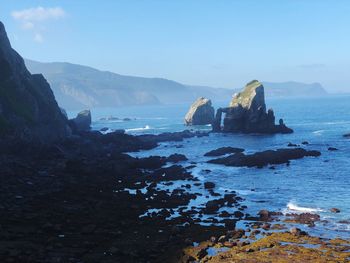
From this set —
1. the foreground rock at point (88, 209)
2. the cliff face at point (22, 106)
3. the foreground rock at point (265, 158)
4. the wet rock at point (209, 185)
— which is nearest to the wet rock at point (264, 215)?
the foreground rock at point (88, 209)

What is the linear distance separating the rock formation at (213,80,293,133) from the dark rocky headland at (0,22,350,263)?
4813cm

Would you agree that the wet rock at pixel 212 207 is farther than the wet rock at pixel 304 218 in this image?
Yes

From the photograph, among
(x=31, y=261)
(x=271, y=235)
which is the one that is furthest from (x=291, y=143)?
(x=31, y=261)

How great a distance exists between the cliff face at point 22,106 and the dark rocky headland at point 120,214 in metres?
0.46

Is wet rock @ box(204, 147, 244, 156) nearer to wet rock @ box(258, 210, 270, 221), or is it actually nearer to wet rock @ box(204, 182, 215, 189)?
wet rock @ box(204, 182, 215, 189)

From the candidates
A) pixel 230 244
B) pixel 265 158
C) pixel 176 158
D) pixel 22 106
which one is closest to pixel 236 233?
pixel 230 244

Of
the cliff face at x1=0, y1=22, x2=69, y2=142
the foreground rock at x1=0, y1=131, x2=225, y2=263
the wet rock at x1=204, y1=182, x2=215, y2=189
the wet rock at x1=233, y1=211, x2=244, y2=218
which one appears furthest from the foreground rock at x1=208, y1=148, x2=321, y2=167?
the cliff face at x1=0, y1=22, x2=69, y2=142

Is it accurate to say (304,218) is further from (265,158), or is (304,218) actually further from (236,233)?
(265,158)

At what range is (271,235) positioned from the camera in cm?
5000

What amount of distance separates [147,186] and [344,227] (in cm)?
3601

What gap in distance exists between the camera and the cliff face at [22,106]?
334ft

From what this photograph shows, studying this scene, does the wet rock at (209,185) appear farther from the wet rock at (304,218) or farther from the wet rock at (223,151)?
the wet rock at (223,151)

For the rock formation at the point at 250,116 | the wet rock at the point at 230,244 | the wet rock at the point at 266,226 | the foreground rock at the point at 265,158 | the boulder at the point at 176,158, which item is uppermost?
the rock formation at the point at 250,116

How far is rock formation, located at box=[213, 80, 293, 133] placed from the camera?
153m
